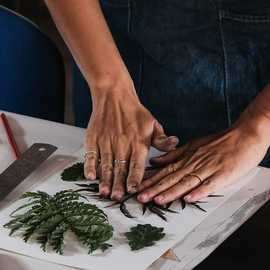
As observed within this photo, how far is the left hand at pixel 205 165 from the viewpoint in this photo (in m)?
0.95

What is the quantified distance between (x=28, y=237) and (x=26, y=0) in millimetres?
4854

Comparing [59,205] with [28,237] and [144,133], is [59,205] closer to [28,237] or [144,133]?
[28,237]

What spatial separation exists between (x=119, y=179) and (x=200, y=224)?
21 centimetres

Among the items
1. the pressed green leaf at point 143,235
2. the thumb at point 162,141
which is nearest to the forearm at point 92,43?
the thumb at point 162,141

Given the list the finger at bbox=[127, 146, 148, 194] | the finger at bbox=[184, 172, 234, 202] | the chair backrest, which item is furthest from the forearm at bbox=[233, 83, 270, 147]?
the chair backrest

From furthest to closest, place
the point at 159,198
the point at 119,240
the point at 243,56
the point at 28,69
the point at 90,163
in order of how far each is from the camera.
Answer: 1. the point at 28,69
2. the point at 243,56
3. the point at 90,163
4. the point at 159,198
5. the point at 119,240

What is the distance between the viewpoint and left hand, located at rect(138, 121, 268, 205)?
0.95 m

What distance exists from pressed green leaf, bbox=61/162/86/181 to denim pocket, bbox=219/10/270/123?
505 millimetres

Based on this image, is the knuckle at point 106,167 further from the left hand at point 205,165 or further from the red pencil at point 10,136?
the red pencil at point 10,136

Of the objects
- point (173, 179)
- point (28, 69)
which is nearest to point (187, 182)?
point (173, 179)

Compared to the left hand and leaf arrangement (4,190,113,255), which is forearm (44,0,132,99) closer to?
the left hand

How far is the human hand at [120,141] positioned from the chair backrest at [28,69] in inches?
19.0

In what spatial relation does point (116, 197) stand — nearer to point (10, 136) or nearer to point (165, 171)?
point (165, 171)

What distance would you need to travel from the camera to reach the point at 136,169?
1.00 m
